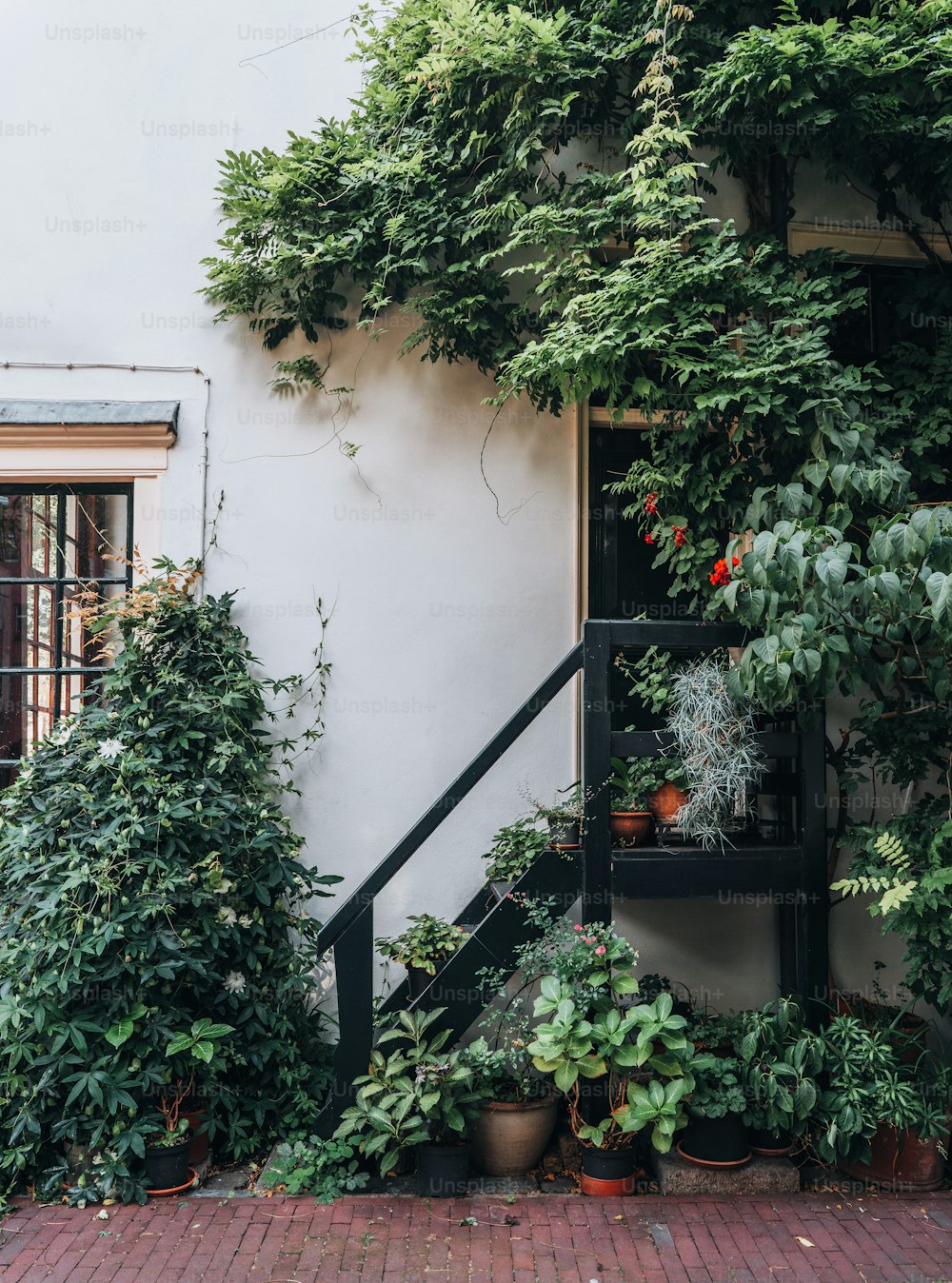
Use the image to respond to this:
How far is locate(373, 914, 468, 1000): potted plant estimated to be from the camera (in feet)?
14.9

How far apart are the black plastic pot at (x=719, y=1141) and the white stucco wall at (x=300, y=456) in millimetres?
1122

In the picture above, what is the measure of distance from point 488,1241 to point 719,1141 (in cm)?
108

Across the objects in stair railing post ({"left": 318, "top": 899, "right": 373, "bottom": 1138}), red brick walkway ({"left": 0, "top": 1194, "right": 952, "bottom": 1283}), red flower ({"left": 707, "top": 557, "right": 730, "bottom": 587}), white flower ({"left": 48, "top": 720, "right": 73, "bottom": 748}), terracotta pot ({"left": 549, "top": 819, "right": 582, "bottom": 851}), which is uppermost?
red flower ({"left": 707, "top": 557, "right": 730, "bottom": 587})

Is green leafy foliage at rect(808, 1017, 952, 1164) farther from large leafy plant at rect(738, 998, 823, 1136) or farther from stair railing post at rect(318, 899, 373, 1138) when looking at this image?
stair railing post at rect(318, 899, 373, 1138)

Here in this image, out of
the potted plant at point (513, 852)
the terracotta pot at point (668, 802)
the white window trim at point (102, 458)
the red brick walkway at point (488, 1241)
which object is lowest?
the red brick walkway at point (488, 1241)

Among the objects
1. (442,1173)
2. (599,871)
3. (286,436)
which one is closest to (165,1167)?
(442,1173)

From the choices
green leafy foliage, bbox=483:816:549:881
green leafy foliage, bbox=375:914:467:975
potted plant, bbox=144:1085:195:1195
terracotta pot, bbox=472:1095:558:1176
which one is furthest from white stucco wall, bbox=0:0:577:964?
potted plant, bbox=144:1085:195:1195

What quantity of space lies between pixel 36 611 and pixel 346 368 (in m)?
2.20

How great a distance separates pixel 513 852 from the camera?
15.9 feet

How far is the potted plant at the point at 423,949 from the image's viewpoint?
4.55m

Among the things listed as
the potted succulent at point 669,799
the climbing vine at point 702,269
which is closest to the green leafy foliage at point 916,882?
the climbing vine at point 702,269

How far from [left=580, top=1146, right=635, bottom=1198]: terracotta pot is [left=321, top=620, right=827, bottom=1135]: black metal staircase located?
77 centimetres

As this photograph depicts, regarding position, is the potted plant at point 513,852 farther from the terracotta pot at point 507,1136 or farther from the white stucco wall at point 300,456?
the terracotta pot at point 507,1136

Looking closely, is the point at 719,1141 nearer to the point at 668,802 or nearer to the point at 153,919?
the point at 668,802
